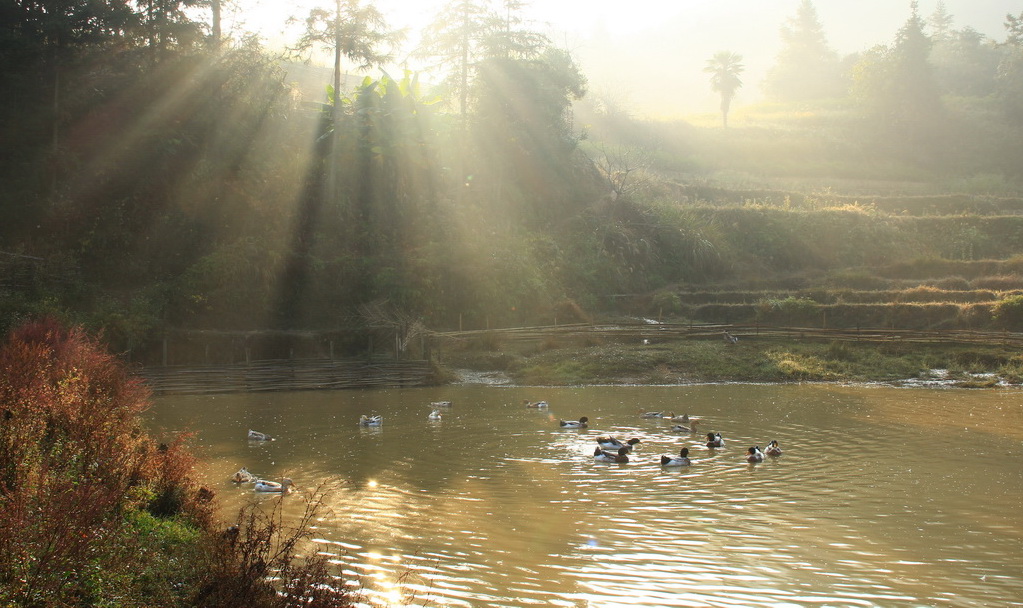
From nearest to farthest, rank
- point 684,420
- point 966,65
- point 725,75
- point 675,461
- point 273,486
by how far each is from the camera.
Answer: point 273,486 → point 675,461 → point 684,420 → point 725,75 → point 966,65

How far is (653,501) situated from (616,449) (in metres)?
3.38

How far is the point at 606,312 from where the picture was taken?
3600cm

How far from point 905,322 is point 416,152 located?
70.6ft

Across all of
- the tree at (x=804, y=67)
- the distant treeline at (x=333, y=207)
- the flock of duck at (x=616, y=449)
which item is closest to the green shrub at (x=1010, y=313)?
the distant treeline at (x=333, y=207)

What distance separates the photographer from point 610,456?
13500mm

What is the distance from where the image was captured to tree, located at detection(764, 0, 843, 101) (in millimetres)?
99312

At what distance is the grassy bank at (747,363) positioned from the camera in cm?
2495

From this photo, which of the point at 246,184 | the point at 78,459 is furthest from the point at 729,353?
the point at 78,459

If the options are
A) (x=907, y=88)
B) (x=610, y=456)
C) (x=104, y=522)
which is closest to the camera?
(x=104, y=522)

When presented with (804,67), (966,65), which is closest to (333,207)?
(804,67)

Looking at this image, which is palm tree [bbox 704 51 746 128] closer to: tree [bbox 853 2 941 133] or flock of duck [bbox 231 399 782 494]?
tree [bbox 853 2 941 133]

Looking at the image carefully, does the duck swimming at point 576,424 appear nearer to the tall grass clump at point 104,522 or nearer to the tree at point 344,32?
the tall grass clump at point 104,522

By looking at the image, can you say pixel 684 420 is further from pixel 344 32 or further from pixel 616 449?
pixel 344 32

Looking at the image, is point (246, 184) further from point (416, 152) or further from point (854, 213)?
point (854, 213)
